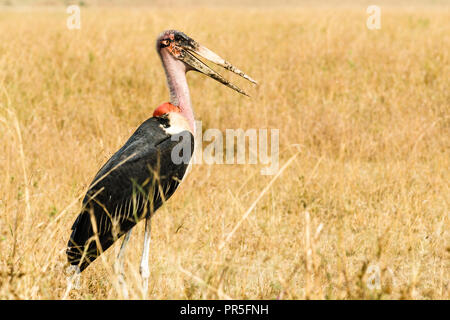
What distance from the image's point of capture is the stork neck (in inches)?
152

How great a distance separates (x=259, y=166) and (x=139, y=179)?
2.74 m

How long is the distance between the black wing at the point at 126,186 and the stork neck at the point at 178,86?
24 cm

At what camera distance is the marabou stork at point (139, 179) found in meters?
3.39

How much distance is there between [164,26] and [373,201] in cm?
832

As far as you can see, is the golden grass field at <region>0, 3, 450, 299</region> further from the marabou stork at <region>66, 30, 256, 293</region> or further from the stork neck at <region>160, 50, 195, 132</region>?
the stork neck at <region>160, 50, 195, 132</region>

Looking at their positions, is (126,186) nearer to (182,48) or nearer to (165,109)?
(165,109)

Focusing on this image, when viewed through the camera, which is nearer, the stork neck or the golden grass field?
the golden grass field

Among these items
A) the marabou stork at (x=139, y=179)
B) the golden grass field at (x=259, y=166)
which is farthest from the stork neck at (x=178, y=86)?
the golden grass field at (x=259, y=166)

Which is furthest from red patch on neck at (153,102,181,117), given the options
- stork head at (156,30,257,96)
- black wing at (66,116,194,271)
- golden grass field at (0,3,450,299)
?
golden grass field at (0,3,450,299)

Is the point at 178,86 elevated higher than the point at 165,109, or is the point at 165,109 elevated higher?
the point at 178,86

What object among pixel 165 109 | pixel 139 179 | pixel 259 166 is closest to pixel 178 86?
pixel 165 109

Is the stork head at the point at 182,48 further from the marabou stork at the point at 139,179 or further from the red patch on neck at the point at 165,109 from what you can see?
the red patch on neck at the point at 165,109

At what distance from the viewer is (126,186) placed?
3484 millimetres
